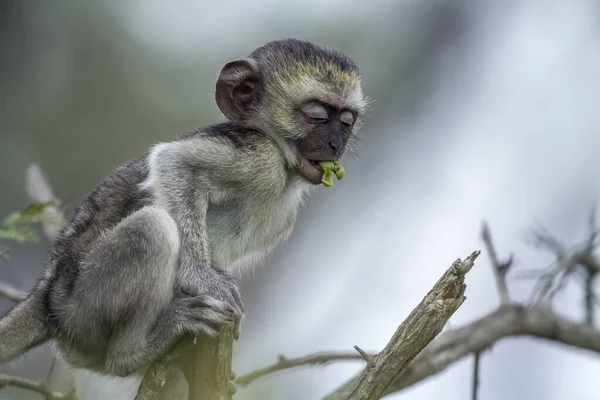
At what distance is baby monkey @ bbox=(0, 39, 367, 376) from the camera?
8352 mm

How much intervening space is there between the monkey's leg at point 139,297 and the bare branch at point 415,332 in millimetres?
1631

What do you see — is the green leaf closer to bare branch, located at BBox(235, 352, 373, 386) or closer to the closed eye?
bare branch, located at BBox(235, 352, 373, 386)

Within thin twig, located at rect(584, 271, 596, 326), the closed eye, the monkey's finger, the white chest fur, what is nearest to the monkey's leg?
the white chest fur

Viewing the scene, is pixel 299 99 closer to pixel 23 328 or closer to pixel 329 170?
pixel 329 170

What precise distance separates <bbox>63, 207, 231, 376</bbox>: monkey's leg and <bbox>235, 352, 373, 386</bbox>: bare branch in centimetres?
101

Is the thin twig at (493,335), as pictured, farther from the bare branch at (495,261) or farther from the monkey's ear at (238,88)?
the monkey's ear at (238,88)

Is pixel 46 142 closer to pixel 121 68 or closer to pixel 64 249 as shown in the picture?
pixel 121 68

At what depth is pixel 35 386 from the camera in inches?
369

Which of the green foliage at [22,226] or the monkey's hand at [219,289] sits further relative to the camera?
the green foliage at [22,226]

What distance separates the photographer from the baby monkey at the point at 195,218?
8352 mm

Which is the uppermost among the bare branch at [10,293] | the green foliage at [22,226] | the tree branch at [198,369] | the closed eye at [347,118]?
the closed eye at [347,118]

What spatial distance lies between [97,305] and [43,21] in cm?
1816

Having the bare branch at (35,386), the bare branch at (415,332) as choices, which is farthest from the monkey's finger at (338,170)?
the bare branch at (35,386)

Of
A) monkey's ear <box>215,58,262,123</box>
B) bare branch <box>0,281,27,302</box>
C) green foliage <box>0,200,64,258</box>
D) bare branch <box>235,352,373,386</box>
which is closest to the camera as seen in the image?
green foliage <box>0,200,64,258</box>
